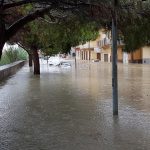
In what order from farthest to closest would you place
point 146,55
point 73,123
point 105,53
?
point 105,53
point 146,55
point 73,123

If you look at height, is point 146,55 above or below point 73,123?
above

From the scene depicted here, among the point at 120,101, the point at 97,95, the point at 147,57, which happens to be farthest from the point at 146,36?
the point at 147,57

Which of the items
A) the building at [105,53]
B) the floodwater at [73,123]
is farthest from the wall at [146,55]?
the floodwater at [73,123]

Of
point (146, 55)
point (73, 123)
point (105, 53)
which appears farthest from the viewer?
point (105, 53)

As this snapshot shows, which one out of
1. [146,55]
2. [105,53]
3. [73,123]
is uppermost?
[105,53]

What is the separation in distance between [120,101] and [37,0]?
8.29 m

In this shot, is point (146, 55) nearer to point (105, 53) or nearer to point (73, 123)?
point (105, 53)

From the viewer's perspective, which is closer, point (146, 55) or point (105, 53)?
point (146, 55)

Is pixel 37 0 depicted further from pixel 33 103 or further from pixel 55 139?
pixel 33 103

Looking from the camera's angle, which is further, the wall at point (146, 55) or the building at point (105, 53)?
the building at point (105, 53)

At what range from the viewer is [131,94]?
63.9 ft

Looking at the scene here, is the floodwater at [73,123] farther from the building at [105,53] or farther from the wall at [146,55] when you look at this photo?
the wall at [146,55]

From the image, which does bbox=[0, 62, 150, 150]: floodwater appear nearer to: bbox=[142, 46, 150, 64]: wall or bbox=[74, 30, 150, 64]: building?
bbox=[74, 30, 150, 64]: building

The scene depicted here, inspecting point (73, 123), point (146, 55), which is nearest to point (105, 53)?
point (146, 55)
